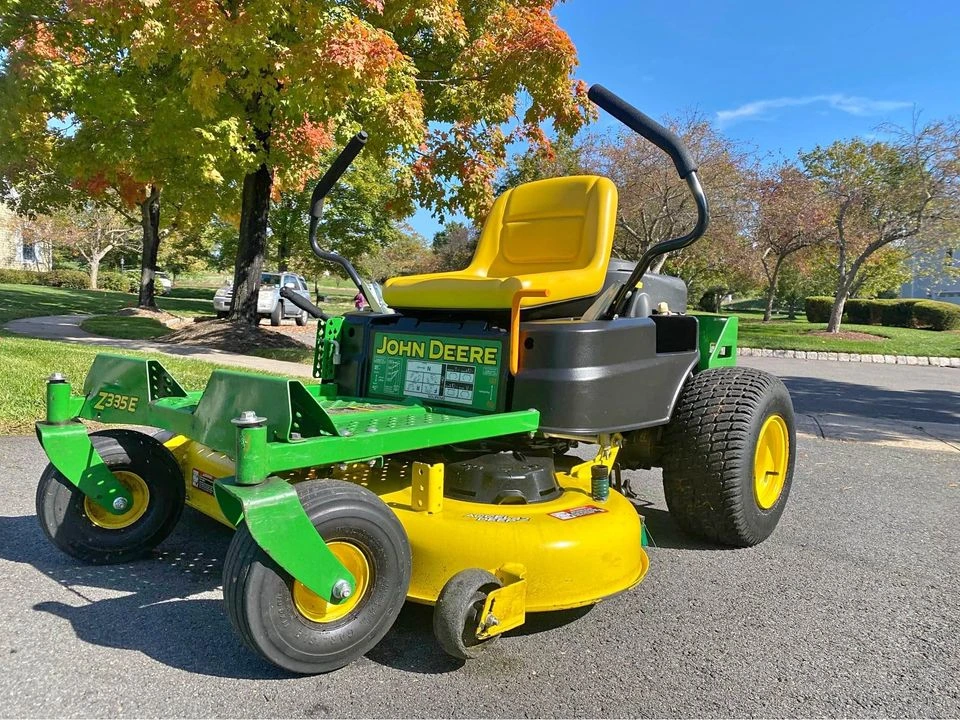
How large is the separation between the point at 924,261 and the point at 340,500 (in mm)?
31016

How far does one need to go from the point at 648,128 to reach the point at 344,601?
212 cm

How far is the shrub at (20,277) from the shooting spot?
3506 cm

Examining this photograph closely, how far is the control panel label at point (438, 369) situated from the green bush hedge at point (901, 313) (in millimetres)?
26731

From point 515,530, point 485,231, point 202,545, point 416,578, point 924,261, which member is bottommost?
point 202,545

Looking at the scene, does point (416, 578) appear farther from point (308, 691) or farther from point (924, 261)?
point (924, 261)

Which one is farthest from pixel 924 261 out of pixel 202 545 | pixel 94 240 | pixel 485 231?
pixel 94 240

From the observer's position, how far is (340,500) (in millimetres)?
2279

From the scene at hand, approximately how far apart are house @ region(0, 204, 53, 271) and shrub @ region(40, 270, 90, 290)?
5242 millimetres

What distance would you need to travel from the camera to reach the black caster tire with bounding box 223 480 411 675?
2160mm

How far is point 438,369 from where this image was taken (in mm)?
3416

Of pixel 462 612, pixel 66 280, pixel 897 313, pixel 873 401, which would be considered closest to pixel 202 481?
pixel 462 612

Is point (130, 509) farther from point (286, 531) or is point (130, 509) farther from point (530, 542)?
Answer: point (530, 542)

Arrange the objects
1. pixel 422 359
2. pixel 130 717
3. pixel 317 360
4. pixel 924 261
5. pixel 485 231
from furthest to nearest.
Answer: pixel 924 261 < pixel 485 231 < pixel 317 360 < pixel 422 359 < pixel 130 717

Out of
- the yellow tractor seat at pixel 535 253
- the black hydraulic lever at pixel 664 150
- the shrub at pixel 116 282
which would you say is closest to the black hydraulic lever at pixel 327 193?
the yellow tractor seat at pixel 535 253
